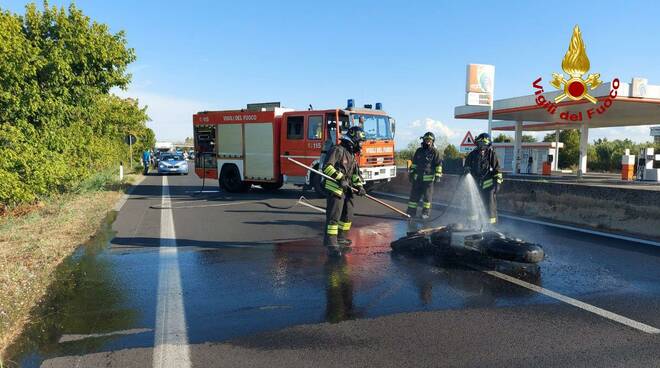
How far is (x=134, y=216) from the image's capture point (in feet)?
35.1

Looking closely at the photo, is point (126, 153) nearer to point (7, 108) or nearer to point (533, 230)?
point (7, 108)

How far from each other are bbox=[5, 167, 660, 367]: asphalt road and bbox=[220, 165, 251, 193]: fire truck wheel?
27.8 feet

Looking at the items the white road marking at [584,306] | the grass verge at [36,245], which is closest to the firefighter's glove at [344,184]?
the white road marking at [584,306]

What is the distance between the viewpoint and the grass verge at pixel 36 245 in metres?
4.40

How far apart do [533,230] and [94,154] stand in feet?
45.0

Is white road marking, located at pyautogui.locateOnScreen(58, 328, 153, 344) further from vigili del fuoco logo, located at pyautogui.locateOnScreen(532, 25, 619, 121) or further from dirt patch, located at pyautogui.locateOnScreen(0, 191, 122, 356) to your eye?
vigili del fuoco logo, located at pyautogui.locateOnScreen(532, 25, 619, 121)

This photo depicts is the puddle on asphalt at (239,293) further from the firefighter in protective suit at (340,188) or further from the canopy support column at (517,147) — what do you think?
the canopy support column at (517,147)

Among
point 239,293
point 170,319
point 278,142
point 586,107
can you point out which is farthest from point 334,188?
point 586,107

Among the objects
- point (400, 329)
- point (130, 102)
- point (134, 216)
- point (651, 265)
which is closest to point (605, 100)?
point (651, 265)

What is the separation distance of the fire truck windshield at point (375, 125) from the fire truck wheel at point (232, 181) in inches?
191

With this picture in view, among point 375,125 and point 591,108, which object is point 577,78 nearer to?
point 591,108

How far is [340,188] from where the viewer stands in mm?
6773

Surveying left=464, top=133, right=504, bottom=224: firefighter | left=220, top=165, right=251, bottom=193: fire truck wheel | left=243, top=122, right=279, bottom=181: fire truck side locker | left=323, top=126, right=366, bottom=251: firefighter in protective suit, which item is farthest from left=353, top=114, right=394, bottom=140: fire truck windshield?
left=323, top=126, right=366, bottom=251: firefighter in protective suit

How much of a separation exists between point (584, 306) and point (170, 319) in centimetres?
379
